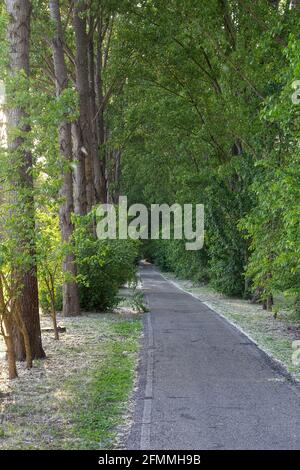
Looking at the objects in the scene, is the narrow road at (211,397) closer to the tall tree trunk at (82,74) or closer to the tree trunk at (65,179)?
the tree trunk at (65,179)

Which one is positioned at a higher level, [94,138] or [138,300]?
[94,138]

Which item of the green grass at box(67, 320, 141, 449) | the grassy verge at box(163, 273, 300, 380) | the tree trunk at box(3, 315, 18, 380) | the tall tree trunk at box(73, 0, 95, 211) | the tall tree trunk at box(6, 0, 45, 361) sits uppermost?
the tall tree trunk at box(73, 0, 95, 211)

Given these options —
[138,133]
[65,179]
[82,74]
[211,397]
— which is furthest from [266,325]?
[138,133]

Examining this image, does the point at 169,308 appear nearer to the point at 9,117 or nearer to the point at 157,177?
the point at 9,117

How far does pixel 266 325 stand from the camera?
736 inches

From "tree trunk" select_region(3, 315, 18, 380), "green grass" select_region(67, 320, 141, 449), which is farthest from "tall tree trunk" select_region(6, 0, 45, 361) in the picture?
"green grass" select_region(67, 320, 141, 449)

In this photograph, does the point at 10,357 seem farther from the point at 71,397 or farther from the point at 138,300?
the point at 138,300

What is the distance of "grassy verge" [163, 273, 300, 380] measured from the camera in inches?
523

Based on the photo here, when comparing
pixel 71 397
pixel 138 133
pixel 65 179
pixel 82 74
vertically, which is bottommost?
pixel 71 397

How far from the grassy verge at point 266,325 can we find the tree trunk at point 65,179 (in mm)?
5231

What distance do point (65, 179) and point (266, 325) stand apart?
7.49 meters

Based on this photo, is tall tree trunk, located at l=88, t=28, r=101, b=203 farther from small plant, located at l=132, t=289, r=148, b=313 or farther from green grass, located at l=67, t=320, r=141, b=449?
green grass, located at l=67, t=320, r=141, b=449

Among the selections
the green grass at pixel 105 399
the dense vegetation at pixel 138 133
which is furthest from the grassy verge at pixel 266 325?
the green grass at pixel 105 399
